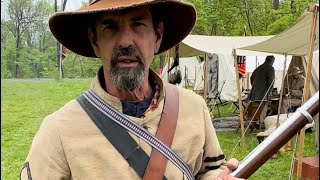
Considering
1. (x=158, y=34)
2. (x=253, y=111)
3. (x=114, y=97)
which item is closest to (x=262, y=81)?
(x=253, y=111)

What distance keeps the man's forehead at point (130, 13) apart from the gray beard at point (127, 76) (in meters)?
0.18

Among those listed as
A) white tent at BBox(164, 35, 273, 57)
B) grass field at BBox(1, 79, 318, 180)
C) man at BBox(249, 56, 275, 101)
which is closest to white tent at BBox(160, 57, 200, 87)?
grass field at BBox(1, 79, 318, 180)

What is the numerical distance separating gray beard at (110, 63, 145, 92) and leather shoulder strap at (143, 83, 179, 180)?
0.16m

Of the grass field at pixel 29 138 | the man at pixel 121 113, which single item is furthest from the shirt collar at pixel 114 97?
the grass field at pixel 29 138

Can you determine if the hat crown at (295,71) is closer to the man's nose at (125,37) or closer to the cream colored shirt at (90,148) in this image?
the cream colored shirt at (90,148)

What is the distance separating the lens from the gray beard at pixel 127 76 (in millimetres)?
1723

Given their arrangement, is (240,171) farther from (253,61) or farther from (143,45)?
(253,61)

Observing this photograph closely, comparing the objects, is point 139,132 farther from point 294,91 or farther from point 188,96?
point 294,91

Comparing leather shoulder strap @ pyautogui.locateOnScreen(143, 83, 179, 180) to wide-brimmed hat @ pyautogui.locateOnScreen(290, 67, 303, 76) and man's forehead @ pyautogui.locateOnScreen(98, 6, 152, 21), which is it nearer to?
man's forehead @ pyautogui.locateOnScreen(98, 6, 152, 21)

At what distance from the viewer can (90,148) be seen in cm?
166

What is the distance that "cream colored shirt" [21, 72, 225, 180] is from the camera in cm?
162

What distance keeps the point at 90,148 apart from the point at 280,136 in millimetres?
747

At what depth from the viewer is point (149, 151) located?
1.69 metres

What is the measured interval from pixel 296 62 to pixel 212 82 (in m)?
3.46
